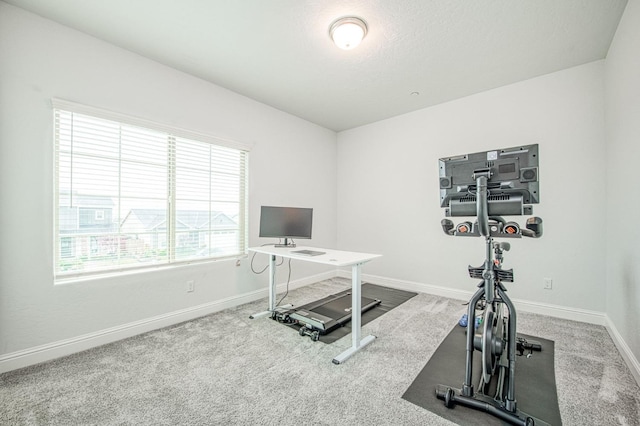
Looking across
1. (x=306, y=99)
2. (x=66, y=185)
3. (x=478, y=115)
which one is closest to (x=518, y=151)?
(x=478, y=115)

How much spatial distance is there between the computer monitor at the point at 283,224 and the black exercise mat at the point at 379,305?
1051mm

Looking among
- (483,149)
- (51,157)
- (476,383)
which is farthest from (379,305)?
(51,157)

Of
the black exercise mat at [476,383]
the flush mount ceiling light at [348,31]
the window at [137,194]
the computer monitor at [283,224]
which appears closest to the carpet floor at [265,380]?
the black exercise mat at [476,383]

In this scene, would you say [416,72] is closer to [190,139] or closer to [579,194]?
[579,194]

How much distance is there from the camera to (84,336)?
7.67 ft

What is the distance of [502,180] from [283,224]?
2.32 m

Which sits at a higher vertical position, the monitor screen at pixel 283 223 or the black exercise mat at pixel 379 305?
the monitor screen at pixel 283 223

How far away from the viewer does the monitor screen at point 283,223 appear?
329 centimetres

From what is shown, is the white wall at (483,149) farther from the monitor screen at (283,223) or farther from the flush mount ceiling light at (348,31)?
the flush mount ceiling light at (348,31)

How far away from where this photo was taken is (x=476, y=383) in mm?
1883

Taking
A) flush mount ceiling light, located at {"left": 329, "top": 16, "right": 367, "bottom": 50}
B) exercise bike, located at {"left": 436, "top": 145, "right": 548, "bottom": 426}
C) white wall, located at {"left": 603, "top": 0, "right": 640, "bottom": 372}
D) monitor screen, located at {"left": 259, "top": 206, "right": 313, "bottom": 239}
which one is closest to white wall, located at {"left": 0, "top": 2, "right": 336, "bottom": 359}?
monitor screen, located at {"left": 259, "top": 206, "right": 313, "bottom": 239}

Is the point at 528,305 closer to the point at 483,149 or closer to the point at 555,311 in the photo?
the point at 555,311

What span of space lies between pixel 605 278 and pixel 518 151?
2281 mm

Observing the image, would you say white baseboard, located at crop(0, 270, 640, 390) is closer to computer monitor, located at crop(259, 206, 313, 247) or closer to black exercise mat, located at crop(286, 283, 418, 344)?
black exercise mat, located at crop(286, 283, 418, 344)
